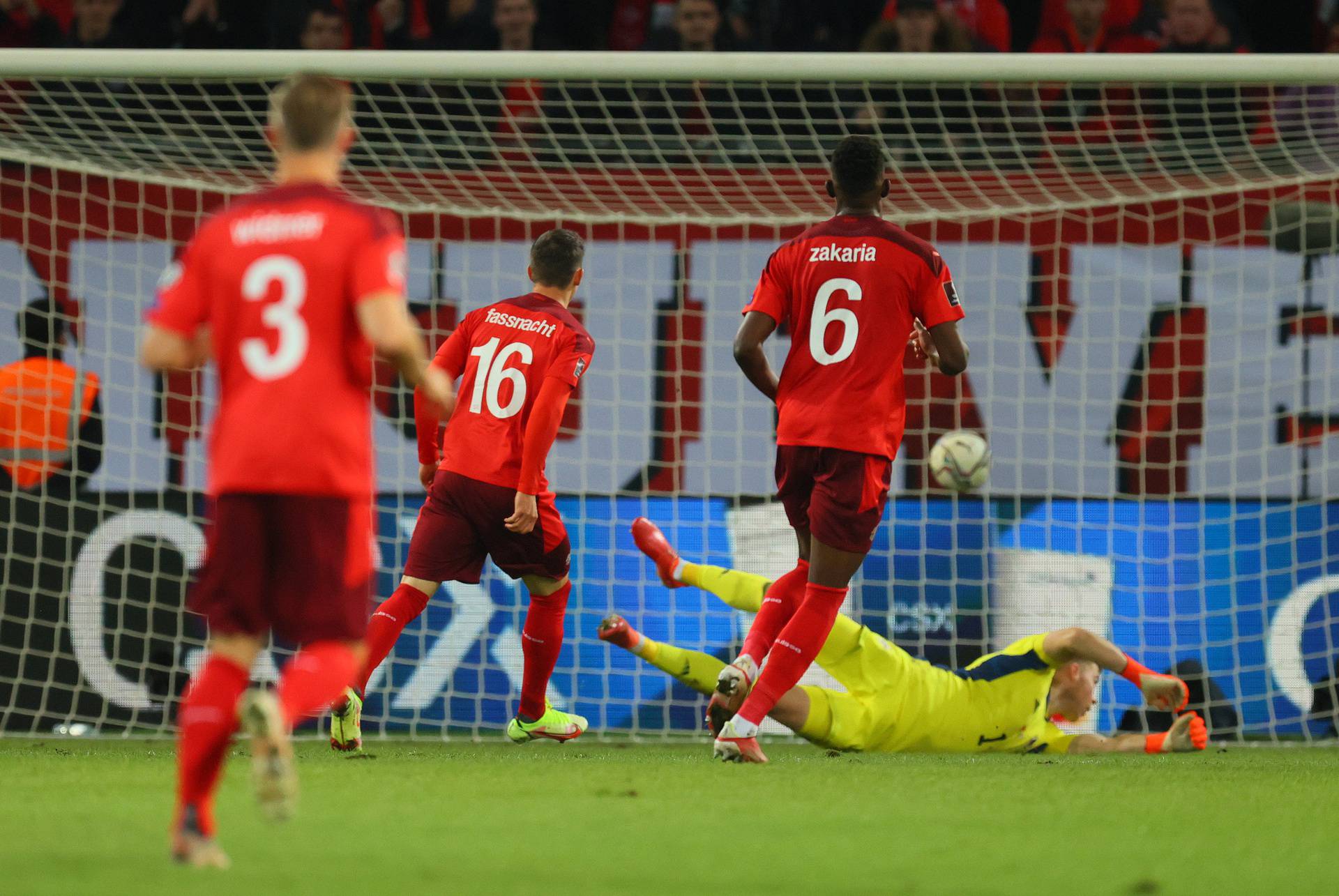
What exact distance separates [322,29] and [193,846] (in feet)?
21.7

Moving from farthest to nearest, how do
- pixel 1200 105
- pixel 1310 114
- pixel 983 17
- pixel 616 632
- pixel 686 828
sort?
pixel 983 17 → pixel 1200 105 → pixel 1310 114 → pixel 616 632 → pixel 686 828

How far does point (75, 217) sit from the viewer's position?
288 inches

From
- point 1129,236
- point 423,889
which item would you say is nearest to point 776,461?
point 423,889

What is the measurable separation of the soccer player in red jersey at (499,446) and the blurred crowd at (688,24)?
3479mm

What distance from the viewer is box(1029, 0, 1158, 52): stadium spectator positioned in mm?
8828

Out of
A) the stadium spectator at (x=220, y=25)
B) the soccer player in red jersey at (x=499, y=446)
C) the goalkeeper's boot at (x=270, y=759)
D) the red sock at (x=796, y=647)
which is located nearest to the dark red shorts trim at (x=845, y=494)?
the red sock at (x=796, y=647)

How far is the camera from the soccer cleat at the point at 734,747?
4.96 m

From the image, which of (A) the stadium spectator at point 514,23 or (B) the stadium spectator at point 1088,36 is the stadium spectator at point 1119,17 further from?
(A) the stadium spectator at point 514,23

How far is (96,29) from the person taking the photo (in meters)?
8.58

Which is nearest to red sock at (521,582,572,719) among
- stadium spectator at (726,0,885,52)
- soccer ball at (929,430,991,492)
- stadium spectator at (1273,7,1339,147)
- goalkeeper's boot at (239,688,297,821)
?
soccer ball at (929,430,991,492)

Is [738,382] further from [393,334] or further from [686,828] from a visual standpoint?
[393,334]

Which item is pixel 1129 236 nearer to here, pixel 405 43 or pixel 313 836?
pixel 405 43

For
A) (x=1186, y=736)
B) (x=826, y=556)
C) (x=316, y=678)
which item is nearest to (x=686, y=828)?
(x=316, y=678)

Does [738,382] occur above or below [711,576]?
above
